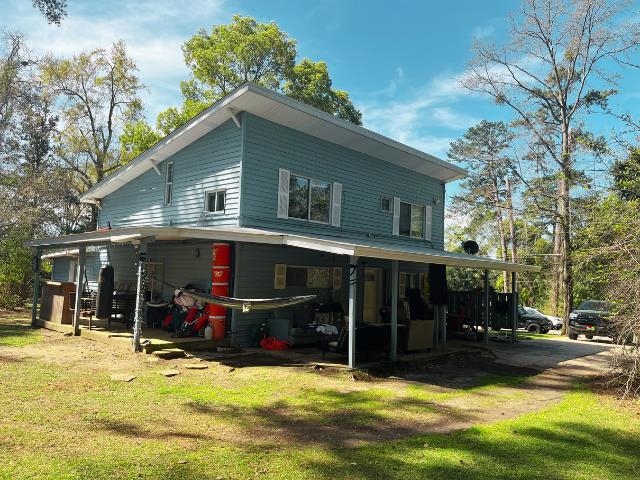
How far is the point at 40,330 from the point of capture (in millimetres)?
12805

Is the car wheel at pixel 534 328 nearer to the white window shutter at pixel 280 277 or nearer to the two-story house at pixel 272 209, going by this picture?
the two-story house at pixel 272 209

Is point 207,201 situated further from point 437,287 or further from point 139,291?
point 437,287

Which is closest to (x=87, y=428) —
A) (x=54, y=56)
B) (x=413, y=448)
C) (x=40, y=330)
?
(x=413, y=448)

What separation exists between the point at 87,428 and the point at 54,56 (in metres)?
30.2

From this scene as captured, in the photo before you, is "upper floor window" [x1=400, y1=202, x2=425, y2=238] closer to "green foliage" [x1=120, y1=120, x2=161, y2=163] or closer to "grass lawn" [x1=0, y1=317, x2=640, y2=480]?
"grass lawn" [x1=0, y1=317, x2=640, y2=480]

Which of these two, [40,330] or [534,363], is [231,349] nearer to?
[40,330]

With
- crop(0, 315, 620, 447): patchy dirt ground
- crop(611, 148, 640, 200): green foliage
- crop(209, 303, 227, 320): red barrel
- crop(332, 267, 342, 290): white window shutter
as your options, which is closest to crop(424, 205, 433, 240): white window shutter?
crop(332, 267, 342, 290): white window shutter

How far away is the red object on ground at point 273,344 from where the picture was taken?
35.9ft

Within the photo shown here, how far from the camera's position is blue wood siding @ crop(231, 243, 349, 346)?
11.3m

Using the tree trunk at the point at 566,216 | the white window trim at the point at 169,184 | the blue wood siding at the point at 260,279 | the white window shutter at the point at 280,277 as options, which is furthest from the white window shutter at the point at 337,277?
the tree trunk at the point at 566,216

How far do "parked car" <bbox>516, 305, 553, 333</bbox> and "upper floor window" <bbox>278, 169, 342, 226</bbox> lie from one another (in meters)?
13.5

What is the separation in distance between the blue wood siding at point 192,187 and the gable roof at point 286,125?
0.30 m

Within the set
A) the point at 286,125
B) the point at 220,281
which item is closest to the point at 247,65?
the point at 286,125

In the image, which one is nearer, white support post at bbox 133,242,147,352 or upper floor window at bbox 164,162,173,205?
white support post at bbox 133,242,147,352
